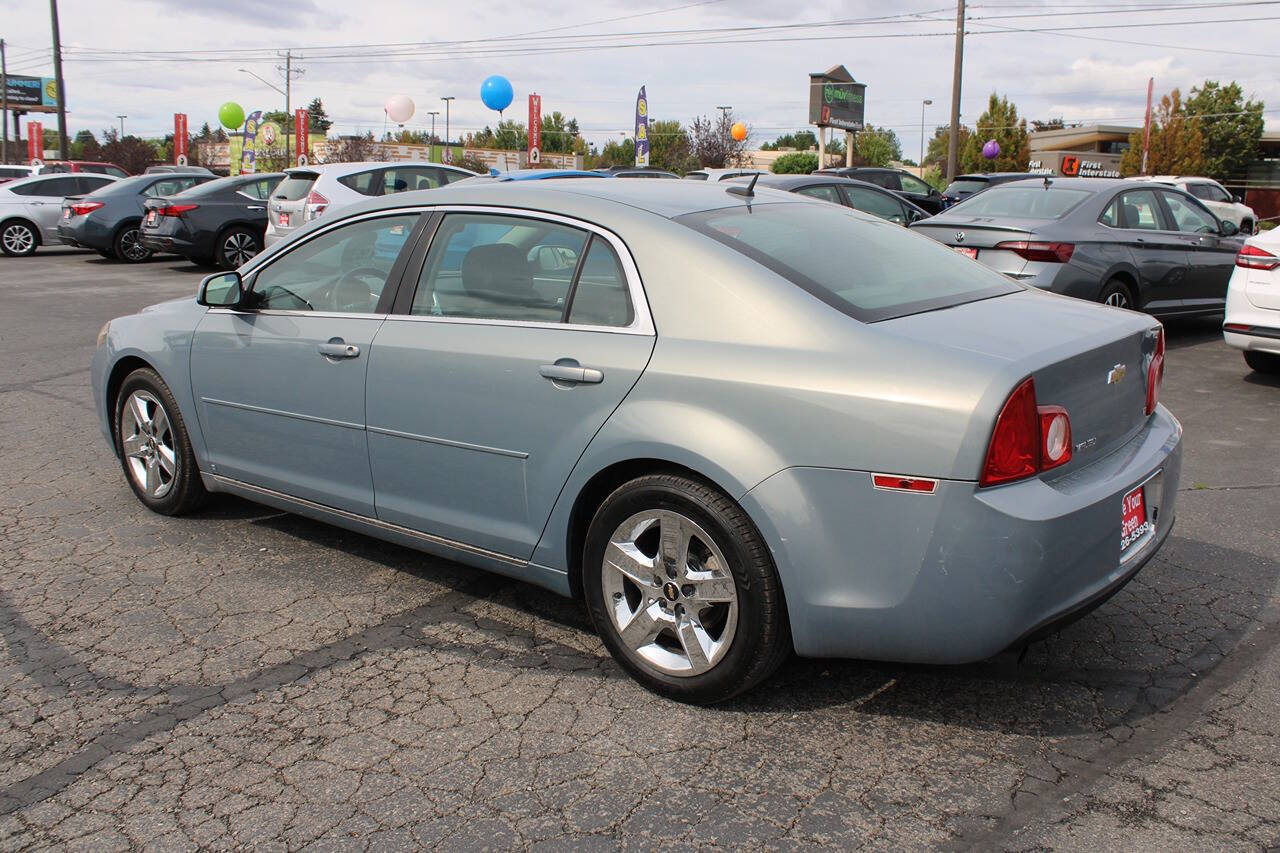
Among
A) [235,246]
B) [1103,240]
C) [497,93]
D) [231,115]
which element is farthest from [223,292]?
[231,115]

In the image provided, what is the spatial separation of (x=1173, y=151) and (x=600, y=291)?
197ft

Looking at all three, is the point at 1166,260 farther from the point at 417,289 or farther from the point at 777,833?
the point at 777,833

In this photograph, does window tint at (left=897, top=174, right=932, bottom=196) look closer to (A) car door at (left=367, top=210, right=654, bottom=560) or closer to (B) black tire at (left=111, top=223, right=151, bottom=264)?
(B) black tire at (left=111, top=223, right=151, bottom=264)

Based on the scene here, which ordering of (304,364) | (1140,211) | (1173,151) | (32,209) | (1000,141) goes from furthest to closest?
(1000,141)
(1173,151)
(32,209)
(1140,211)
(304,364)

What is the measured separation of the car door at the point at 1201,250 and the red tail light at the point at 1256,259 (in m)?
1.96

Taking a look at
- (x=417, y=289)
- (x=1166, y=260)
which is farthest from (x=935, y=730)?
(x=1166, y=260)

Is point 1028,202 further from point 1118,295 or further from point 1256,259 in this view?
point 1256,259

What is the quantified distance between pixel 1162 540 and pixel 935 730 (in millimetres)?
1037

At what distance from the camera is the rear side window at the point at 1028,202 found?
9547mm

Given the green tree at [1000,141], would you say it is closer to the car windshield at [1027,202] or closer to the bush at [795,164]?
the bush at [795,164]

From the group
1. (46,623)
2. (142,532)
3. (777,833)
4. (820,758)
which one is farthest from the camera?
(142,532)

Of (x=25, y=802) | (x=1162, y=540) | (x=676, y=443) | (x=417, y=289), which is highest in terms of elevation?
(x=417, y=289)

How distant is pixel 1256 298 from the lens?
26.5ft

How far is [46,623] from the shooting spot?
13.3 feet
